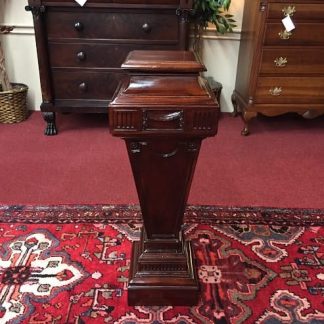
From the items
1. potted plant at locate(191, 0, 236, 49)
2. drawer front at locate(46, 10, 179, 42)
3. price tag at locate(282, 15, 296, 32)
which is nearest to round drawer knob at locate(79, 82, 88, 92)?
drawer front at locate(46, 10, 179, 42)

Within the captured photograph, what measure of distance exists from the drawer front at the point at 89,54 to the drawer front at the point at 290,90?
698mm

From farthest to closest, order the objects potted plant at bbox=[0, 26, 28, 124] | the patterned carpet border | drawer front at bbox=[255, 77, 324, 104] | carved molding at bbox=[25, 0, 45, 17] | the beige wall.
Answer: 1. the beige wall
2. potted plant at bbox=[0, 26, 28, 124]
3. drawer front at bbox=[255, 77, 324, 104]
4. carved molding at bbox=[25, 0, 45, 17]
5. the patterned carpet border

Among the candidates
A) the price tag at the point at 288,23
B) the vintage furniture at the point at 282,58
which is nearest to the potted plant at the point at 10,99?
the vintage furniture at the point at 282,58

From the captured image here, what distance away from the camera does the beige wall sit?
276cm

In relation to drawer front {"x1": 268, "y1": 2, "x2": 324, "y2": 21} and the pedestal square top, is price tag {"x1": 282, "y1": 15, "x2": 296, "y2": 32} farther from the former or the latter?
the pedestal square top

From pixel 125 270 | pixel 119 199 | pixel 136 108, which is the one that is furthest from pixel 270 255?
pixel 136 108

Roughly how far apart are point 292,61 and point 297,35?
165 millimetres

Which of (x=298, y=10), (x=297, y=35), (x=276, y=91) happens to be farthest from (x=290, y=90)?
(x=298, y=10)

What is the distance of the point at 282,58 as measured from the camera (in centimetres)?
232

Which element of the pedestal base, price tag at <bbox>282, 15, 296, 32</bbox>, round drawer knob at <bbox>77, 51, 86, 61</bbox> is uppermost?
price tag at <bbox>282, 15, 296, 32</bbox>

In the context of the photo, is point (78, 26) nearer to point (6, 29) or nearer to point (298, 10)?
point (6, 29)

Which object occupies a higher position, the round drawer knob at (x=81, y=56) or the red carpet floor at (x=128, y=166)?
the round drawer knob at (x=81, y=56)

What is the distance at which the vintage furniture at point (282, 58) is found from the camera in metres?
2.20

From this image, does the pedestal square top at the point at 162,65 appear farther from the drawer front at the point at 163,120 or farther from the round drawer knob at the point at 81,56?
the round drawer knob at the point at 81,56
